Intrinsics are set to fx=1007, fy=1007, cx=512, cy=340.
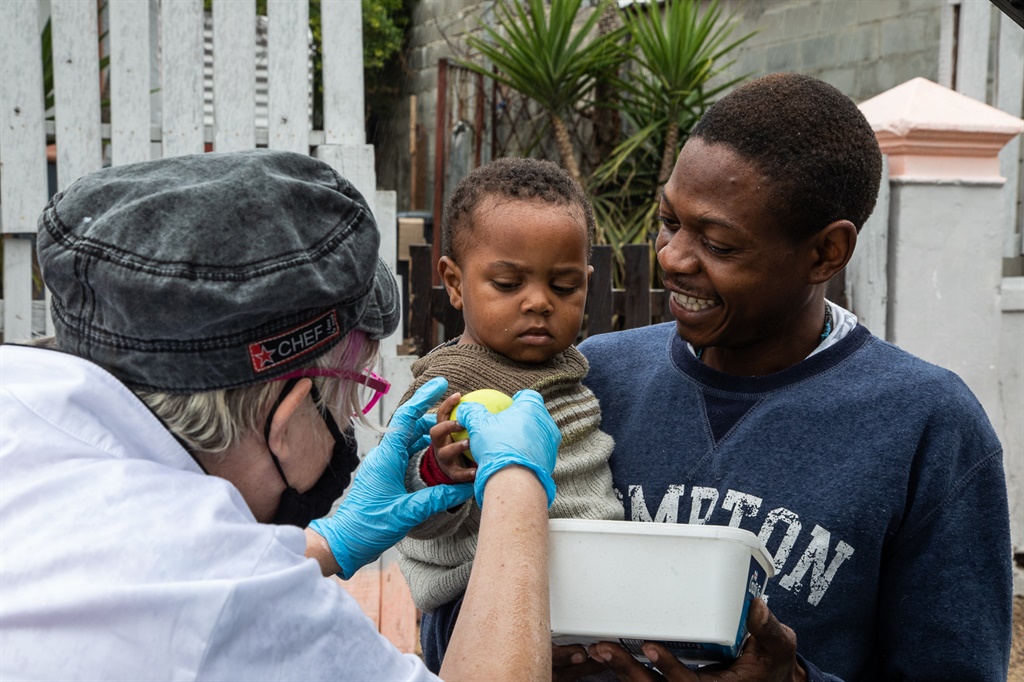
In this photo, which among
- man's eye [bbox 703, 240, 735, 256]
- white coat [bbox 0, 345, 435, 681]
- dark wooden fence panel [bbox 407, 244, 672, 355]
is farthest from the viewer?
dark wooden fence panel [bbox 407, 244, 672, 355]

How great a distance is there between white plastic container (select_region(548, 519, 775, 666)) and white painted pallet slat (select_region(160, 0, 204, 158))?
3.18 m

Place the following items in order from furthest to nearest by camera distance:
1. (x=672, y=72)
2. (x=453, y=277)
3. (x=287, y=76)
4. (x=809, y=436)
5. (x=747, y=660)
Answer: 1. (x=672, y=72)
2. (x=287, y=76)
3. (x=453, y=277)
4. (x=809, y=436)
5. (x=747, y=660)

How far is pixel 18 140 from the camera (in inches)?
162

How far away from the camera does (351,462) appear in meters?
1.92

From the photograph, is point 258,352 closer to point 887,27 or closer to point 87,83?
point 87,83

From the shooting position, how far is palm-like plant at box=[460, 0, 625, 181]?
815 cm

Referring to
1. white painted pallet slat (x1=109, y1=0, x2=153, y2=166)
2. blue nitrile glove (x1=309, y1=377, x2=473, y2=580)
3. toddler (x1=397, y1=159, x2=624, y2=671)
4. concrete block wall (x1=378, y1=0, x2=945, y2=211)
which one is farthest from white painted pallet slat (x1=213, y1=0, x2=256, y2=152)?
concrete block wall (x1=378, y1=0, x2=945, y2=211)

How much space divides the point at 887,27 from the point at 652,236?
8.91ft

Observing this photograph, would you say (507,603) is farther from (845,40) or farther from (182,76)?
(845,40)

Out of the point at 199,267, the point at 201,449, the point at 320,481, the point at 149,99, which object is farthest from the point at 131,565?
the point at 149,99

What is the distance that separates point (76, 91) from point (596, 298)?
241 centimetres

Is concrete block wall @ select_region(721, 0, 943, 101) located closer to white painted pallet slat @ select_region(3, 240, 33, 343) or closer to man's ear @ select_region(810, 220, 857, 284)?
man's ear @ select_region(810, 220, 857, 284)

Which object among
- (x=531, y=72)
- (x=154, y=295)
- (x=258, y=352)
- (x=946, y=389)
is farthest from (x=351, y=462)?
(x=531, y=72)

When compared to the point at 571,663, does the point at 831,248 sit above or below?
above
